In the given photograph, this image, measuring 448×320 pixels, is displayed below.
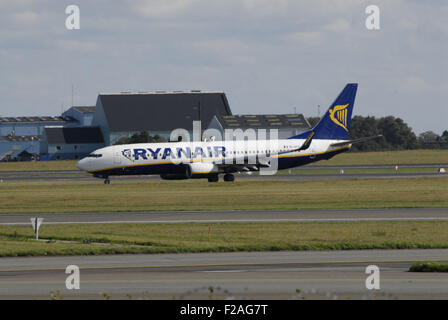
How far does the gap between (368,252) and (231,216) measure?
14610 millimetres

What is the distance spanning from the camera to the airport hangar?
14188cm

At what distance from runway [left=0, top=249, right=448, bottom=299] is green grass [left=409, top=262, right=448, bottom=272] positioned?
451 mm

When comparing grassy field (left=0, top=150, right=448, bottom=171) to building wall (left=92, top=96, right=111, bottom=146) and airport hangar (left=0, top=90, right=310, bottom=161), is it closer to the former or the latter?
airport hangar (left=0, top=90, right=310, bottom=161)

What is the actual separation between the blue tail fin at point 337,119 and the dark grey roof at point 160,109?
68.0 m

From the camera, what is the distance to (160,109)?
14662cm

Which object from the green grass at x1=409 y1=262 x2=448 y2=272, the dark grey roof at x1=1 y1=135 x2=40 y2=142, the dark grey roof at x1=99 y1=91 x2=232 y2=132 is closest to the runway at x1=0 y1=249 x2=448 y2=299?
the green grass at x1=409 y1=262 x2=448 y2=272

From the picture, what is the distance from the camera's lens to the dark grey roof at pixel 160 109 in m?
144

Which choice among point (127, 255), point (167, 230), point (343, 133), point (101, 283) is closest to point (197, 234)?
point (167, 230)

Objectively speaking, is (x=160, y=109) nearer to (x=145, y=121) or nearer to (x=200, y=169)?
(x=145, y=121)

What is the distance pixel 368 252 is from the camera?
27.9 meters

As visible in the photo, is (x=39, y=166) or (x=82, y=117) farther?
(x=82, y=117)

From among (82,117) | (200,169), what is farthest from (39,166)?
(82,117)

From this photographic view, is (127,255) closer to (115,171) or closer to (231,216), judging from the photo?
(231,216)

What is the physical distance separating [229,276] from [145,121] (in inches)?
4871
